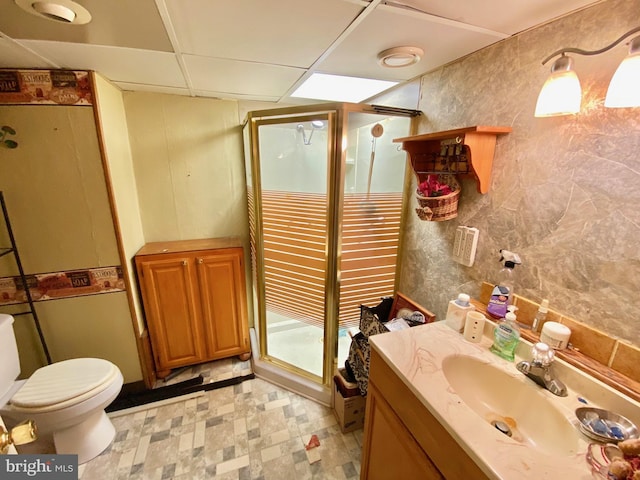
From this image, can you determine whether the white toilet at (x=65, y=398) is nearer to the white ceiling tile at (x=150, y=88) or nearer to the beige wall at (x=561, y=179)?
the white ceiling tile at (x=150, y=88)

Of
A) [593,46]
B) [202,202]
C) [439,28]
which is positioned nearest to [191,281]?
[202,202]

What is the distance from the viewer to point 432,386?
812 mm

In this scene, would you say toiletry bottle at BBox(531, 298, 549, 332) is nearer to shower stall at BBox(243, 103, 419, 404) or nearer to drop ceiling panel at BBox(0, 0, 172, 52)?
shower stall at BBox(243, 103, 419, 404)

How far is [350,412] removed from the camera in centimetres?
155

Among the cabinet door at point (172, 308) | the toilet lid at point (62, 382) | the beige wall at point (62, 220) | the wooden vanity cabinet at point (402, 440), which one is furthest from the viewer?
the cabinet door at point (172, 308)

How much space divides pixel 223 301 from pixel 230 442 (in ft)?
2.85

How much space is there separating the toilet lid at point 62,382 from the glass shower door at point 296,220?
99 cm

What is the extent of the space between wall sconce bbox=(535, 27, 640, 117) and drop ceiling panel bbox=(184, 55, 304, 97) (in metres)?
1.05

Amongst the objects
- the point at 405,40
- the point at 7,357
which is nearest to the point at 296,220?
the point at 405,40

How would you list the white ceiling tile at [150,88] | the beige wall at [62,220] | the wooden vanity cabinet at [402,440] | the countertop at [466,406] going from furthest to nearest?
the white ceiling tile at [150,88]
the beige wall at [62,220]
the wooden vanity cabinet at [402,440]
the countertop at [466,406]

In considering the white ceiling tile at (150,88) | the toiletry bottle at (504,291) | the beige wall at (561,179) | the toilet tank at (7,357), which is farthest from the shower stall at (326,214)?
the toilet tank at (7,357)

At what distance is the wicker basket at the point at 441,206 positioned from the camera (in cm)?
118

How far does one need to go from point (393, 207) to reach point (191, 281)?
1.47 m

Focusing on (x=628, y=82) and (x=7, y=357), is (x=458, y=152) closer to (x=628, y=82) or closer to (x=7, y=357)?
(x=628, y=82)
